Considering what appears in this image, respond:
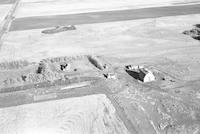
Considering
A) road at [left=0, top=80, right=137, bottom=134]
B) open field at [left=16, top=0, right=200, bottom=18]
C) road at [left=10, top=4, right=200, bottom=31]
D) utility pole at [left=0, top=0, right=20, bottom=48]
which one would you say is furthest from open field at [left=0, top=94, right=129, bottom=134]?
open field at [left=16, top=0, right=200, bottom=18]

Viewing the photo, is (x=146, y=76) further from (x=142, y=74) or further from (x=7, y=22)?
(x=7, y=22)

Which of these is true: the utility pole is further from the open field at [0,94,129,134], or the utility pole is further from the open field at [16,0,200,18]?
the open field at [0,94,129,134]

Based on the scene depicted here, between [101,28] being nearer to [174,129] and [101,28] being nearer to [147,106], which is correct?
[147,106]

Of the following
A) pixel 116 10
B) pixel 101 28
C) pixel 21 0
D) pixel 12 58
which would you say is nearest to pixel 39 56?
pixel 12 58

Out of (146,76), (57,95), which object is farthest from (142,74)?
(57,95)

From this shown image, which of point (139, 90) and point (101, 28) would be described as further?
point (101, 28)

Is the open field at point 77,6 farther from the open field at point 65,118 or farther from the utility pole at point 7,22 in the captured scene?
the open field at point 65,118

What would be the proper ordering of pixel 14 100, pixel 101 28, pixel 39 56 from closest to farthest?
1. pixel 14 100
2. pixel 39 56
3. pixel 101 28
